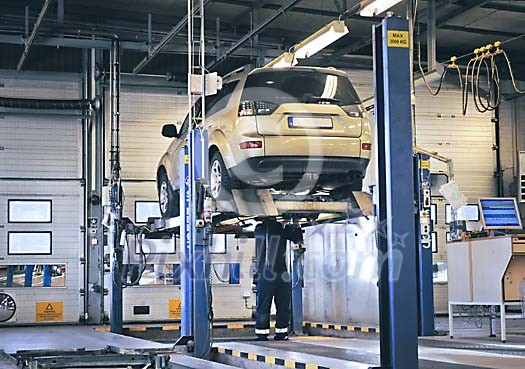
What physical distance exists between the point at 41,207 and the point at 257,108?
8.72 metres

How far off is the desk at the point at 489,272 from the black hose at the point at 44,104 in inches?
349

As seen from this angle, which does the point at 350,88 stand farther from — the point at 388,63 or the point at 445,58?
the point at 445,58

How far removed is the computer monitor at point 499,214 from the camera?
11.0 metres

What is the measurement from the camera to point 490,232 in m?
10.5

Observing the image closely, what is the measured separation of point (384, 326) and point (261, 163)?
3270 mm

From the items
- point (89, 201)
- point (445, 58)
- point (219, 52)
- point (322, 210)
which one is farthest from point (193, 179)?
point (445, 58)

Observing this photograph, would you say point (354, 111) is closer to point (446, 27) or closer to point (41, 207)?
point (446, 27)

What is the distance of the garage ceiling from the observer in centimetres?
1488

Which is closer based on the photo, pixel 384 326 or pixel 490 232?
pixel 384 326

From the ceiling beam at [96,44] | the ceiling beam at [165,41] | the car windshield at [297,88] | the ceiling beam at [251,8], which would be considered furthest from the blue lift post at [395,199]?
the ceiling beam at [96,44]

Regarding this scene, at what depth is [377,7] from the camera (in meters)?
9.54

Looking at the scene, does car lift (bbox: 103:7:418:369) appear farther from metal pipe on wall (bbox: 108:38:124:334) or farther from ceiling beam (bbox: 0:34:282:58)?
ceiling beam (bbox: 0:34:282:58)

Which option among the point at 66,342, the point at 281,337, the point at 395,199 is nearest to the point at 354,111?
the point at 281,337

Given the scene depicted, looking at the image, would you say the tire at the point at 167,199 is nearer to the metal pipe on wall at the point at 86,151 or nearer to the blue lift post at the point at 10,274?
the metal pipe on wall at the point at 86,151
